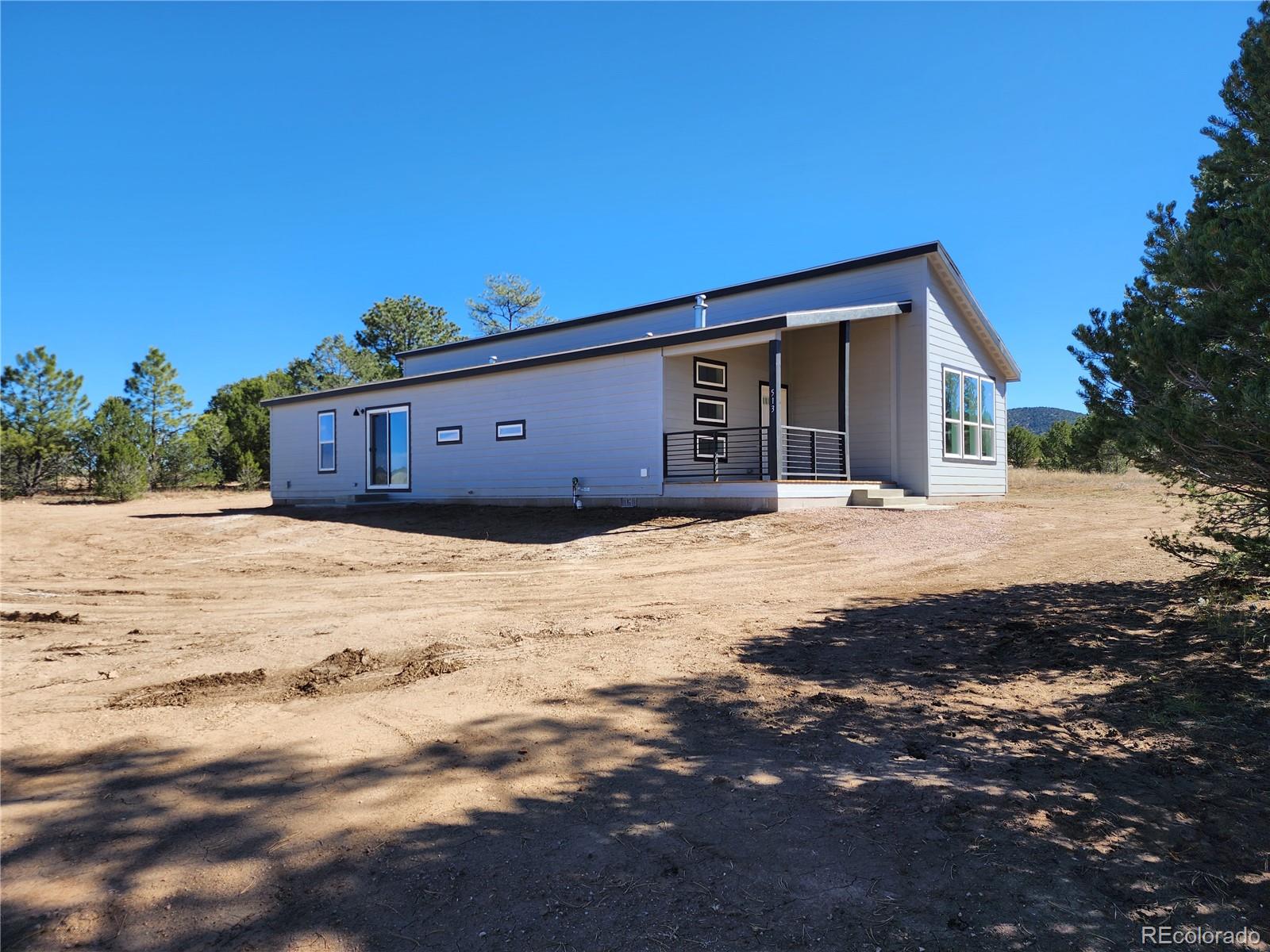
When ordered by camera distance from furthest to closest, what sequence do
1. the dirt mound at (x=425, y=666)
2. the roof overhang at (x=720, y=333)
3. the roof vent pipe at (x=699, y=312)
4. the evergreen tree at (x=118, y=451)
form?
the evergreen tree at (x=118, y=451) < the roof vent pipe at (x=699, y=312) < the roof overhang at (x=720, y=333) < the dirt mound at (x=425, y=666)

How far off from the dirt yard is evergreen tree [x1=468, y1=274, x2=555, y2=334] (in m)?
41.6

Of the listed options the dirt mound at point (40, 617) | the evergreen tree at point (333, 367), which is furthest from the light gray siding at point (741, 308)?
the evergreen tree at point (333, 367)

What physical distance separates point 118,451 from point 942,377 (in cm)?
2602

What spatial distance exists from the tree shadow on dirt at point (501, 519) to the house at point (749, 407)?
2.02 ft

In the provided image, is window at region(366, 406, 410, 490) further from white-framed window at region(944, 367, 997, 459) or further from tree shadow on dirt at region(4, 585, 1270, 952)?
tree shadow on dirt at region(4, 585, 1270, 952)

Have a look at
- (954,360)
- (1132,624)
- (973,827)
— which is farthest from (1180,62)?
(954,360)

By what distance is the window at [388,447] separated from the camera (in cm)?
1883

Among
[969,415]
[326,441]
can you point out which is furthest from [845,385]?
[326,441]

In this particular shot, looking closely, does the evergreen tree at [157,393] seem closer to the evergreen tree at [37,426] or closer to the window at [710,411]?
the evergreen tree at [37,426]

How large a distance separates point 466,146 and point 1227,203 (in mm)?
22435

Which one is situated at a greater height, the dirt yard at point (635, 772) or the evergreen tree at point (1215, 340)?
the evergreen tree at point (1215, 340)

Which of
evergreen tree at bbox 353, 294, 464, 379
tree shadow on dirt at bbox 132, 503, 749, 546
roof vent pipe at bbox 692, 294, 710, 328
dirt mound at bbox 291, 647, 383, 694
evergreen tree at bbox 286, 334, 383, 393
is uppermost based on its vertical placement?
evergreen tree at bbox 353, 294, 464, 379

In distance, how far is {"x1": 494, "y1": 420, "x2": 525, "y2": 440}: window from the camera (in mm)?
16219

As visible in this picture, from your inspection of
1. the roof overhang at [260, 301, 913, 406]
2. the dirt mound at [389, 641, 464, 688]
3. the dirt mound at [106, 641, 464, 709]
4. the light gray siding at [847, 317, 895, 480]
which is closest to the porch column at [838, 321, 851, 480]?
the roof overhang at [260, 301, 913, 406]
